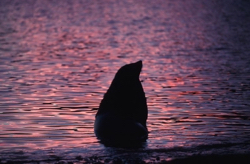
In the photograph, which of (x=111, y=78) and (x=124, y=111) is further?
(x=111, y=78)

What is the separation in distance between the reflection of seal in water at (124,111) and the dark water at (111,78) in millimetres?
370

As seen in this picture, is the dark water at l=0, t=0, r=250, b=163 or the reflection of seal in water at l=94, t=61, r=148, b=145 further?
the reflection of seal in water at l=94, t=61, r=148, b=145

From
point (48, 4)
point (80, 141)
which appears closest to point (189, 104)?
point (80, 141)

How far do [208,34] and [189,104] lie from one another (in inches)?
914

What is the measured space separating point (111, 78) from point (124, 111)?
934 cm

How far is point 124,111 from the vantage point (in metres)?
14.5

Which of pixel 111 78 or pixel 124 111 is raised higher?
pixel 124 111

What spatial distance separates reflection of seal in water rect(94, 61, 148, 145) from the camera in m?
14.1

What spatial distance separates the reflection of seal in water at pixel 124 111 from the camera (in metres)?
14.1

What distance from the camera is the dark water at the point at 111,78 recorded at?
13805mm

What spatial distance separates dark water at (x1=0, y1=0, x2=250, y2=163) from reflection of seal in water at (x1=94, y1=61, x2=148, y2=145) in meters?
0.37

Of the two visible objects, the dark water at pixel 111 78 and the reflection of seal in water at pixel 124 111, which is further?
the reflection of seal in water at pixel 124 111

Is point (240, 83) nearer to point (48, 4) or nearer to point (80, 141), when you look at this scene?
point (80, 141)

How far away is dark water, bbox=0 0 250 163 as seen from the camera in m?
13.8
